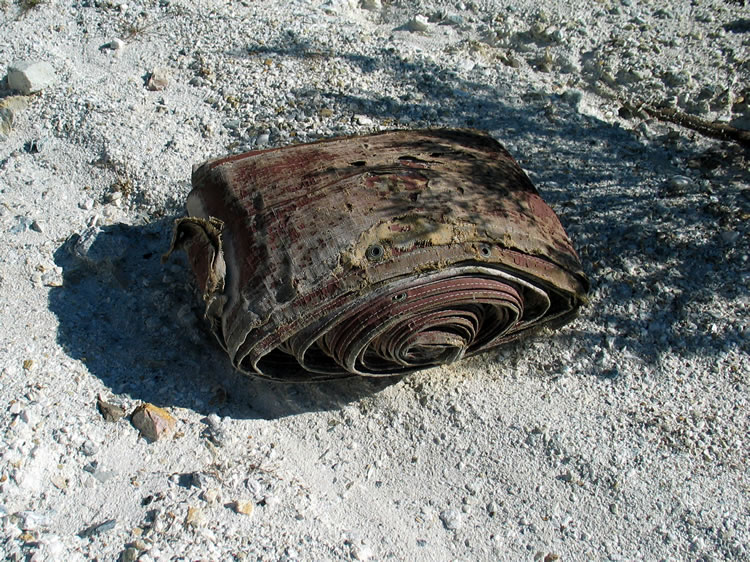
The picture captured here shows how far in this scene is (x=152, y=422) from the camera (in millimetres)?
3400

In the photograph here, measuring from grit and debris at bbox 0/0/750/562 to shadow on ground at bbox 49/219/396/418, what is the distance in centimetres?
1

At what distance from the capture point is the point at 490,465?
3.50 meters

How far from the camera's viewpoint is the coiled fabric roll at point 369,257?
3059 millimetres

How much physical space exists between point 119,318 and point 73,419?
0.70 m

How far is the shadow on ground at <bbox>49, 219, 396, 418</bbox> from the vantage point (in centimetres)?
365

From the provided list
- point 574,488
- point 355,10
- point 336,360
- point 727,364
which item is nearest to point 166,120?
point 355,10

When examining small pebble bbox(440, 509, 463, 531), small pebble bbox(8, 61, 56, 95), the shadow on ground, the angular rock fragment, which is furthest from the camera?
small pebble bbox(8, 61, 56, 95)

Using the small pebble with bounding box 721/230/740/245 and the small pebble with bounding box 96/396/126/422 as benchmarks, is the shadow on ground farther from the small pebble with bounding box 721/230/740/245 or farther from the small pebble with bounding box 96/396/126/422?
the small pebble with bounding box 721/230/740/245

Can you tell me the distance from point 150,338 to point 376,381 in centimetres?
121

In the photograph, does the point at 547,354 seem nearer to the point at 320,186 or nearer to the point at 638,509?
the point at 638,509

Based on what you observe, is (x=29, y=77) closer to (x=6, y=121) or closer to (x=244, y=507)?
(x=6, y=121)

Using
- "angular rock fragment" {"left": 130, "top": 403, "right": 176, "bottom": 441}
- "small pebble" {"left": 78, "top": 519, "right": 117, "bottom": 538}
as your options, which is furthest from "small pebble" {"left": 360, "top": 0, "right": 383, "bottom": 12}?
"small pebble" {"left": 78, "top": 519, "right": 117, "bottom": 538}

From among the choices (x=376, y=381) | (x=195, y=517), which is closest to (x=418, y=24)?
(x=376, y=381)

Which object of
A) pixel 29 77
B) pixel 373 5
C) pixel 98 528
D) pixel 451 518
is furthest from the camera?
pixel 373 5
